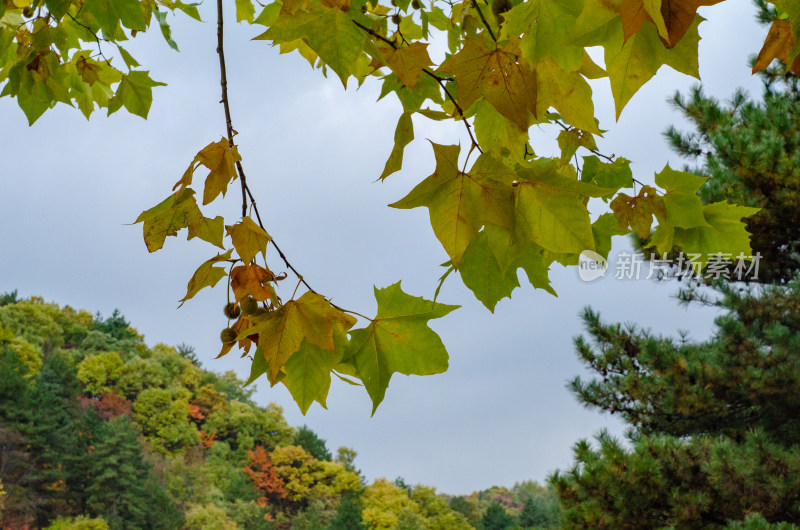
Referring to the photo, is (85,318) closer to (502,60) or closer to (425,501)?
(425,501)

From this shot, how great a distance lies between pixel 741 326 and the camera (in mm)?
3947

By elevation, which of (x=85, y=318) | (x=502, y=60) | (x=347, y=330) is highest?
(x=85, y=318)

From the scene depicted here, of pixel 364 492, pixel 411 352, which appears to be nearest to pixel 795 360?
pixel 411 352

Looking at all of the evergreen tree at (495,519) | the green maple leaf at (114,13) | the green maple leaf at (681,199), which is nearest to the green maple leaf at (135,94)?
the green maple leaf at (114,13)

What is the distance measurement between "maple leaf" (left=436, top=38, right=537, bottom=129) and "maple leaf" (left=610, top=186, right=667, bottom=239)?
347 millimetres

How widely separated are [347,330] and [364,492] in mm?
12265

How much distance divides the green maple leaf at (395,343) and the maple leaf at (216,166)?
166 millimetres

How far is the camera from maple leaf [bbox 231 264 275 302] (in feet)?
1.72

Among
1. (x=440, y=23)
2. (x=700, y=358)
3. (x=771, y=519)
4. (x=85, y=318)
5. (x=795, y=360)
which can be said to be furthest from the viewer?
(x=85, y=318)

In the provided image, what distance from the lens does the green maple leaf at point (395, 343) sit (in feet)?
1.78

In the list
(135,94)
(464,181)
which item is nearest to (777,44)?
(464,181)

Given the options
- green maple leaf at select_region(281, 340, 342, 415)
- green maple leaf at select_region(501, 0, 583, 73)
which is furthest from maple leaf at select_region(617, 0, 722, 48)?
green maple leaf at select_region(281, 340, 342, 415)

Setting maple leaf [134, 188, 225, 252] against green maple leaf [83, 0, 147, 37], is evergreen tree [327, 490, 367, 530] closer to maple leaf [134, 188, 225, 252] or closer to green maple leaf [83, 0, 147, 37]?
green maple leaf [83, 0, 147, 37]

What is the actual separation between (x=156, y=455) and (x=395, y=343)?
1552 cm
